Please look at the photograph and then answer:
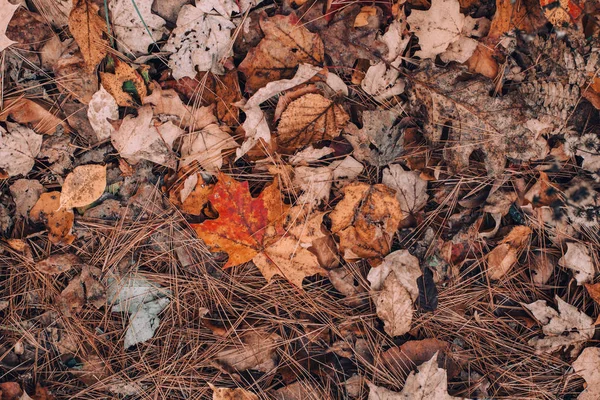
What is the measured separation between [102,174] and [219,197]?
61 cm

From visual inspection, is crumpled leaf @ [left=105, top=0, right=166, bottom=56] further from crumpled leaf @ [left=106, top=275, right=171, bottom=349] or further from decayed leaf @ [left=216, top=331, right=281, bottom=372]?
decayed leaf @ [left=216, top=331, right=281, bottom=372]

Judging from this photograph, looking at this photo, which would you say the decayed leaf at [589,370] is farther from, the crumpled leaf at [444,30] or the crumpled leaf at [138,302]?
the crumpled leaf at [138,302]

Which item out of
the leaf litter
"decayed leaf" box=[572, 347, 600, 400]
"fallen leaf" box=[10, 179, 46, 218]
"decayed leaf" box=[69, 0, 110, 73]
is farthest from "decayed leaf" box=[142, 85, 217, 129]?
"decayed leaf" box=[572, 347, 600, 400]

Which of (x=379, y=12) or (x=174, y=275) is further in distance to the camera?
(x=174, y=275)

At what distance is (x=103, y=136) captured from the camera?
2.17 meters

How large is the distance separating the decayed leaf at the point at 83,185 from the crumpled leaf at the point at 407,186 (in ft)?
4.56

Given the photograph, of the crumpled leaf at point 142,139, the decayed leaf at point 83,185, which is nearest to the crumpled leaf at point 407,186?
the crumpled leaf at point 142,139

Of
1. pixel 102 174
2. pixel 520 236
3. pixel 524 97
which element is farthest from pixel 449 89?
pixel 102 174

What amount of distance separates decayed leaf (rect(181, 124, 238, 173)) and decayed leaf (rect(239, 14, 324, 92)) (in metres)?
0.26

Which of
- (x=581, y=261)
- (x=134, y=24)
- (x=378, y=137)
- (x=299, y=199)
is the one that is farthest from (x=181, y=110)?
(x=581, y=261)

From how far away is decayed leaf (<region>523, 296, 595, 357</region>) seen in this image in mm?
A: 2199

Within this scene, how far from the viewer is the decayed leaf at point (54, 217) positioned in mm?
2195

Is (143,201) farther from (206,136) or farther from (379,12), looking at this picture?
(379,12)

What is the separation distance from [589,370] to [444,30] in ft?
5.94
